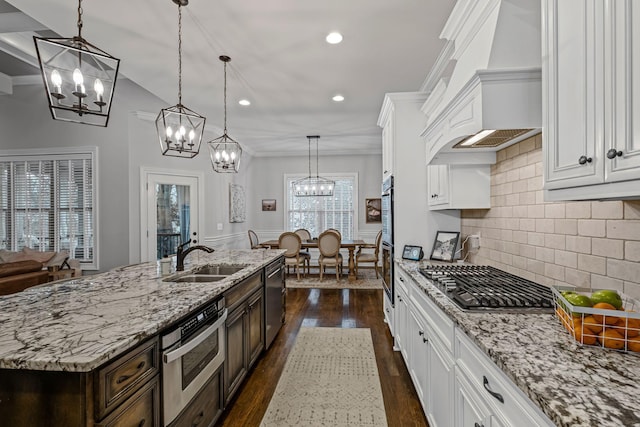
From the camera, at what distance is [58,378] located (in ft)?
3.35

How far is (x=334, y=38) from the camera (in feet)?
8.81

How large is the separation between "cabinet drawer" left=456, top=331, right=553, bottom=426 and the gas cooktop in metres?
0.21


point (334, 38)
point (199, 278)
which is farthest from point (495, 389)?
point (334, 38)

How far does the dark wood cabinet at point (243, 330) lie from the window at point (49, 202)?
3.73 metres

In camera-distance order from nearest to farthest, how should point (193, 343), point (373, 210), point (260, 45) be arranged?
point (193, 343) < point (260, 45) < point (373, 210)

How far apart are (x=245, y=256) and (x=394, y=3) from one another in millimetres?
2619

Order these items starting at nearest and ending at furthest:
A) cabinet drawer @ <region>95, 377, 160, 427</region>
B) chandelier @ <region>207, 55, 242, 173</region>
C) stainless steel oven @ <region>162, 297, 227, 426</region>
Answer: cabinet drawer @ <region>95, 377, 160, 427</region> < stainless steel oven @ <region>162, 297, 227, 426</region> < chandelier @ <region>207, 55, 242, 173</region>

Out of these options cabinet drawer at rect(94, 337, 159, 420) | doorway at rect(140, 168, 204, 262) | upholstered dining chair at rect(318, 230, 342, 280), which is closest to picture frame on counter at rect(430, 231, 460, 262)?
cabinet drawer at rect(94, 337, 159, 420)

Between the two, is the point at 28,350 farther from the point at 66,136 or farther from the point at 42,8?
the point at 66,136

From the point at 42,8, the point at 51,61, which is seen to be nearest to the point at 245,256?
the point at 51,61

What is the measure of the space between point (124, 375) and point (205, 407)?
0.83 metres

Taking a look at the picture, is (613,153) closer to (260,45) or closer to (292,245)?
(260,45)

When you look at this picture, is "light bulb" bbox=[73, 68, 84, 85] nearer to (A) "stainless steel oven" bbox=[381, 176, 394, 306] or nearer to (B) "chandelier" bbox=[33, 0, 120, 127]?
(B) "chandelier" bbox=[33, 0, 120, 127]

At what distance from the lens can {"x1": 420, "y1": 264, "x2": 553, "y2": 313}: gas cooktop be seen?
1402 mm
